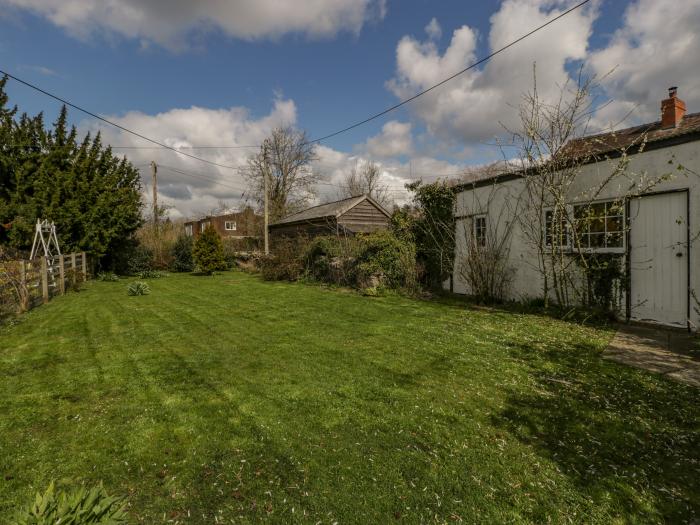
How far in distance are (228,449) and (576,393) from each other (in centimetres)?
Result: 371

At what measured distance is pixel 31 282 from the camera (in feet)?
31.2

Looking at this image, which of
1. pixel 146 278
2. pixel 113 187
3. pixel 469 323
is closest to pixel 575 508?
pixel 469 323

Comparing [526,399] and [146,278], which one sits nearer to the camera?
[526,399]

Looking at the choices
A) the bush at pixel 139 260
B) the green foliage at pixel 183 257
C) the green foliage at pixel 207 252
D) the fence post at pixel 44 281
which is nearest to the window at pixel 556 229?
the fence post at pixel 44 281

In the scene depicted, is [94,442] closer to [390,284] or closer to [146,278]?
[390,284]

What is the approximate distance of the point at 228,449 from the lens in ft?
10.1

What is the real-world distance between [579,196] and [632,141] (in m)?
1.36

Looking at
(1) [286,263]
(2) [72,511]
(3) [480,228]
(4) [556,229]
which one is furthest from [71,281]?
(4) [556,229]

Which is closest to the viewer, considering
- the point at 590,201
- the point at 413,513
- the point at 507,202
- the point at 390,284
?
the point at 413,513

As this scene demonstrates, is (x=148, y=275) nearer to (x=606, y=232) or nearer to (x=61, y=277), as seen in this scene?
(x=61, y=277)

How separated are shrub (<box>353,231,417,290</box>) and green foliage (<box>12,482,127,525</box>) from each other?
10.1 meters

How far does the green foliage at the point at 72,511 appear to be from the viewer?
1.81 meters

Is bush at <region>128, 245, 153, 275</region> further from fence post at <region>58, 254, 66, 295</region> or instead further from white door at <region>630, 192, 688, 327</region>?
white door at <region>630, 192, 688, 327</region>

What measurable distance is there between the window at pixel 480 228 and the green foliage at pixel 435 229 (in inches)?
32.3
